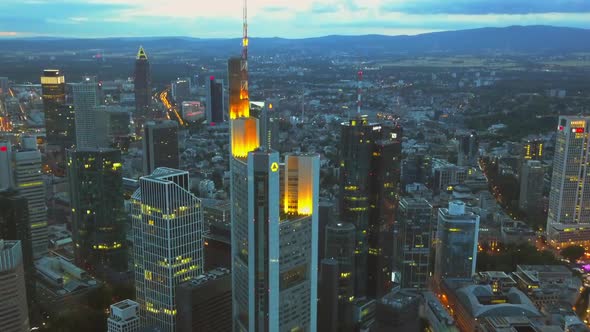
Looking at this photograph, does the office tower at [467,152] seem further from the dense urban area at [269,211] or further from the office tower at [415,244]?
the office tower at [415,244]

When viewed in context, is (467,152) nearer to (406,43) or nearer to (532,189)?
(532,189)

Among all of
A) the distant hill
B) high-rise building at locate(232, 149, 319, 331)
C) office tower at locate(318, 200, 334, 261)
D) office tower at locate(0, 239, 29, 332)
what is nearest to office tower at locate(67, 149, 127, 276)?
office tower at locate(0, 239, 29, 332)

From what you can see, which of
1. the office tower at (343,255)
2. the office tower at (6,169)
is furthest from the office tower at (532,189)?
the office tower at (6,169)

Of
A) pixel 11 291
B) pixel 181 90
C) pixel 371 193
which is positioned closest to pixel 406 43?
pixel 181 90

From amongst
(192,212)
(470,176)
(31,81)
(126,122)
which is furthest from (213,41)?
(192,212)

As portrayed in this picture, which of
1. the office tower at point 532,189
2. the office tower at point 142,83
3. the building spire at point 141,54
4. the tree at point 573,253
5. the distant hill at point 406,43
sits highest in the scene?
the distant hill at point 406,43
